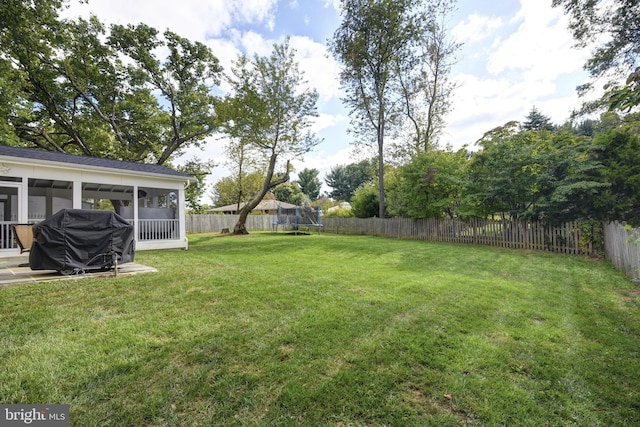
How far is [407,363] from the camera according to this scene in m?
2.32

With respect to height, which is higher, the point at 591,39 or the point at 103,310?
the point at 591,39

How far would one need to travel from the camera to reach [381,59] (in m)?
15.9

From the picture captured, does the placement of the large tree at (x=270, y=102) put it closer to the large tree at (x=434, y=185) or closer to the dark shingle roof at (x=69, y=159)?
the dark shingle roof at (x=69, y=159)

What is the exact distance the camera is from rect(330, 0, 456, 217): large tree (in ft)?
49.5

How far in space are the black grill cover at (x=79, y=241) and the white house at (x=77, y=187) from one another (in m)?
3.85

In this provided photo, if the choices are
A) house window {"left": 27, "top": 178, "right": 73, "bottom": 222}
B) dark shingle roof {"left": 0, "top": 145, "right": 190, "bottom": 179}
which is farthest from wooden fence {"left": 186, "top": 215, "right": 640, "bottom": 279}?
house window {"left": 27, "top": 178, "right": 73, "bottom": 222}

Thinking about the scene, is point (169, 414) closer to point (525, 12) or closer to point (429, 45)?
point (525, 12)

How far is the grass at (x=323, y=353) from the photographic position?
1.80m

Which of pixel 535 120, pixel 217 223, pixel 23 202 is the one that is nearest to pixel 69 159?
pixel 23 202

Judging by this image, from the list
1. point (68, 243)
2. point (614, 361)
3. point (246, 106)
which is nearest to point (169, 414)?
point (614, 361)

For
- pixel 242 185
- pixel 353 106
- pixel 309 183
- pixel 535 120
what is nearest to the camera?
pixel 353 106

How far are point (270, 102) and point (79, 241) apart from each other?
12.6 meters

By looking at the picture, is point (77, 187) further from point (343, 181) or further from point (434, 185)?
point (343, 181)

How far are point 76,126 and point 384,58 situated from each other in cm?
1949
